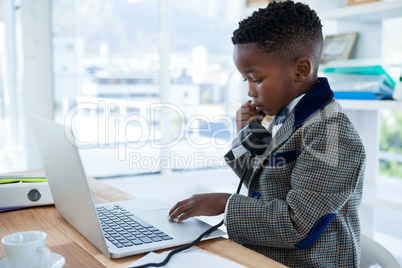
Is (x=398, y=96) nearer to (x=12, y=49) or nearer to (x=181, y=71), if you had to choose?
(x=181, y=71)

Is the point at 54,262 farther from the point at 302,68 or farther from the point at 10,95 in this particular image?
the point at 10,95

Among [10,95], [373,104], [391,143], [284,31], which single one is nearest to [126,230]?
[284,31]

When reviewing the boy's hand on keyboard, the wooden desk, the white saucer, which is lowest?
the wooden desk

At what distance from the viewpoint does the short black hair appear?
1.09 metres

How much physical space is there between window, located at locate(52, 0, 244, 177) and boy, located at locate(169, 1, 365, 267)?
179 centimetres

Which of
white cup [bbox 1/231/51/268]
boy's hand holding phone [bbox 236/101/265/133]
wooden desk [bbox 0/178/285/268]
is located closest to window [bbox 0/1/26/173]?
wooden desk [bbox 0/178/285/268]

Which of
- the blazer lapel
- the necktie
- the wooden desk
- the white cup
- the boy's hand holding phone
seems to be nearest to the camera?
the white cup

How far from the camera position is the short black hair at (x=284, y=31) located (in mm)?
1090

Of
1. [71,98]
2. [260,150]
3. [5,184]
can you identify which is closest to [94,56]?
[71,98]

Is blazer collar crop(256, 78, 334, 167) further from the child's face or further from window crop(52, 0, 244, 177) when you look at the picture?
window crop(52, 0, 244, 177)

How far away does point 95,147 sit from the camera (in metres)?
2.85

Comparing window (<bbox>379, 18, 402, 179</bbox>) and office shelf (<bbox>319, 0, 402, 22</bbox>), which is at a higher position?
office shelf (<bbox>319, 0, 402, 22</bbox>)

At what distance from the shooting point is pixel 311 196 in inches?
35.9

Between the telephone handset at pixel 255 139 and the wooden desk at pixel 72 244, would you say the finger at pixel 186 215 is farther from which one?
the telephone handset at pixel 255 139
